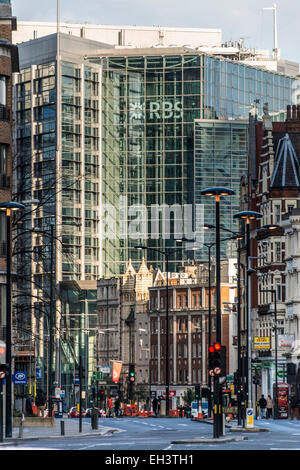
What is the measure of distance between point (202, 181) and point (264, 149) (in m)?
65.6

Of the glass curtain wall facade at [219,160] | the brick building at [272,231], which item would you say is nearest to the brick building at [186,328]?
the glass curtain wall facade at [219,160]

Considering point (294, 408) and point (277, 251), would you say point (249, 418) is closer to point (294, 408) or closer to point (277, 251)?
point (294, 408)

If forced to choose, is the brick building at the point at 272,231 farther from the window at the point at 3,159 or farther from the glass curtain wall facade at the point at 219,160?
the glass curtain wall facade at the point at 219,160

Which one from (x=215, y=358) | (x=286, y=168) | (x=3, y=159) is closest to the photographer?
(x=215, y=358)

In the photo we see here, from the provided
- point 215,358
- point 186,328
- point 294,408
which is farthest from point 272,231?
point 215,358

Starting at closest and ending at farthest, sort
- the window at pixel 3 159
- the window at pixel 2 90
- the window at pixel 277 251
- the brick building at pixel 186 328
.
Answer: the window at pixel 3 159 < the window at pixel 2 90 < the window at pixel 277 251 < the brick building at pixel 186 328

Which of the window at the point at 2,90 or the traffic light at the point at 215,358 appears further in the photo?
the window at the point at 2,90

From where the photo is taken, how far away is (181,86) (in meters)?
200

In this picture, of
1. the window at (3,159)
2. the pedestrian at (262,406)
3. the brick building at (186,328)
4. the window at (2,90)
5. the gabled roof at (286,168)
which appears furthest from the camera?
the brick building at (186,328)

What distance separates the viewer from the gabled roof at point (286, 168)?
4909 inches

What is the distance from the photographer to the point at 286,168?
Answer: 124875 millimetres

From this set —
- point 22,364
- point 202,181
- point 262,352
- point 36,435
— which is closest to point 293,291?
point 262,352

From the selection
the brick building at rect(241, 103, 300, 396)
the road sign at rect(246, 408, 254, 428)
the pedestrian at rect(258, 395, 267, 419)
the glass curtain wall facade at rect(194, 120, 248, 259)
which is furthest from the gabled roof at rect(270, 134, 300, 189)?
the glass curtain wall facade at rect(194, 120, 248, 259)

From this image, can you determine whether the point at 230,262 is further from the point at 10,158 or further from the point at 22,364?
the point at 10,158
